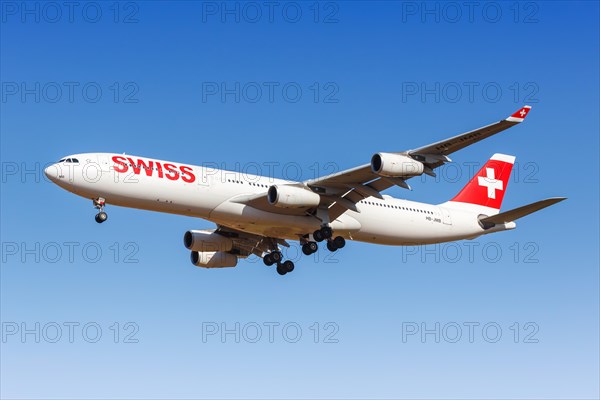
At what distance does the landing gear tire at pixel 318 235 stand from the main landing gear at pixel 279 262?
14.4ft

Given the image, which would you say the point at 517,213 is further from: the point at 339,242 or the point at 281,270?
the point at 281,270

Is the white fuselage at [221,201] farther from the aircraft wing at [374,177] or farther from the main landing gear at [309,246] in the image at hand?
the aircraft wing at [374,177]

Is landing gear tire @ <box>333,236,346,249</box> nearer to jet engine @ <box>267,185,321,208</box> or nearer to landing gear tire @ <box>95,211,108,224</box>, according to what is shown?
jet engine @ <box>267,185,321,208</box>

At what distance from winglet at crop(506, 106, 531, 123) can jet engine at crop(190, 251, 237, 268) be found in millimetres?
19663

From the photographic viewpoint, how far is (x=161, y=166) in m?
43.5

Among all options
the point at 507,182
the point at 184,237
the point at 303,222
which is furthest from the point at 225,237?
the point at 507,182

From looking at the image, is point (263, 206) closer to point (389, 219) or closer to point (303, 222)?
point (303, 222)

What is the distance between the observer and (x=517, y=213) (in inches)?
1893

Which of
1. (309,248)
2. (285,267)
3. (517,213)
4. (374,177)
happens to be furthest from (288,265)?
(517,213)

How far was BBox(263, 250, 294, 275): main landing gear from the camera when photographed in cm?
5050

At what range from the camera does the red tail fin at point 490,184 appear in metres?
53.4

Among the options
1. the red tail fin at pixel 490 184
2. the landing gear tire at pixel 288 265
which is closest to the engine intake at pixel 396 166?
the landing gear tire at pixel 288 265

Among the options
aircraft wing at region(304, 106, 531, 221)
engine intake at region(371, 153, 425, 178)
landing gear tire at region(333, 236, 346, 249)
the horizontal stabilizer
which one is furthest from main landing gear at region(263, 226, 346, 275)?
the horizontal stabilizer

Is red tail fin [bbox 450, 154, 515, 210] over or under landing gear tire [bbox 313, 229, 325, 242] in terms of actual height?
over
